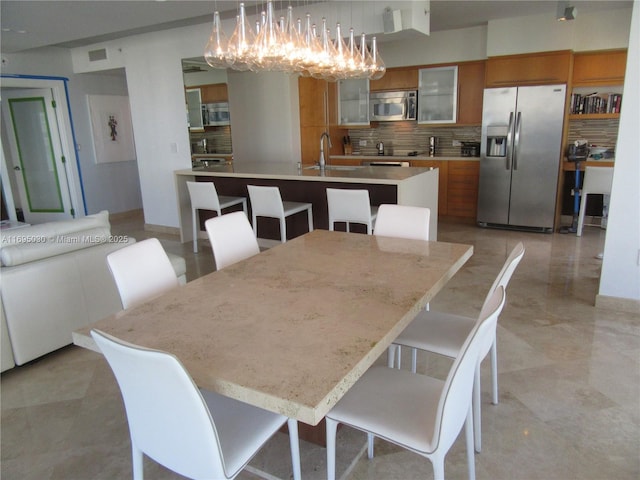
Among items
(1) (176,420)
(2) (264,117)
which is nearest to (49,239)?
(1) (176,420)

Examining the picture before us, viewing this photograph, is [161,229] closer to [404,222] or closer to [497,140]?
[404,222]

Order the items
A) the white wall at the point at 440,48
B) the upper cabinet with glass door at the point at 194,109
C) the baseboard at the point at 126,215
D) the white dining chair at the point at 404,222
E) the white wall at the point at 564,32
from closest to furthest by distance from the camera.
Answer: the white dining chair at the point at 404,222
the white wall at the point at 564,32
the upper cabinet with glass door at the point at 194,109
the white wall at the point at 440,48
the baseboard at the point at 126,215

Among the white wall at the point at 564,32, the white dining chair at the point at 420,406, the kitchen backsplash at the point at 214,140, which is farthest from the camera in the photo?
the kitchen backsplash at the point at 214,140

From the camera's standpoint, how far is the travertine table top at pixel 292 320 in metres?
1.22

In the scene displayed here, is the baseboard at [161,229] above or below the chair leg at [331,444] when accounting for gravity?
below

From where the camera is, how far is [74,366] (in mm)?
2865

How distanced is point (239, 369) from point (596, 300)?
325 cm

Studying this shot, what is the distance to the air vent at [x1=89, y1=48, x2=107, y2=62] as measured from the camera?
20.8ft

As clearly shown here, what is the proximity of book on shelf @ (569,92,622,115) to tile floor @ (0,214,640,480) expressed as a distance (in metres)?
3.25

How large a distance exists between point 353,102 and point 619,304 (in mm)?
4976

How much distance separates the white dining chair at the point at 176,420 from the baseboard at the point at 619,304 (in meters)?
3.01

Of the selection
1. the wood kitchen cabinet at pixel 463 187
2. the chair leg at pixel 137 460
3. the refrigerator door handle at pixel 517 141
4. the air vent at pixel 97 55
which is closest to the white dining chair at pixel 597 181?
the refrigerator door handle at pixel 517 141

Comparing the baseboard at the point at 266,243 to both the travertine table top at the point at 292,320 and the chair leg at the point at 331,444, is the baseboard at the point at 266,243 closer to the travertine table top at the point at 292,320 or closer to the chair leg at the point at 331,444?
the travertine table top at the point at 292,320

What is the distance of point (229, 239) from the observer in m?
2.63
